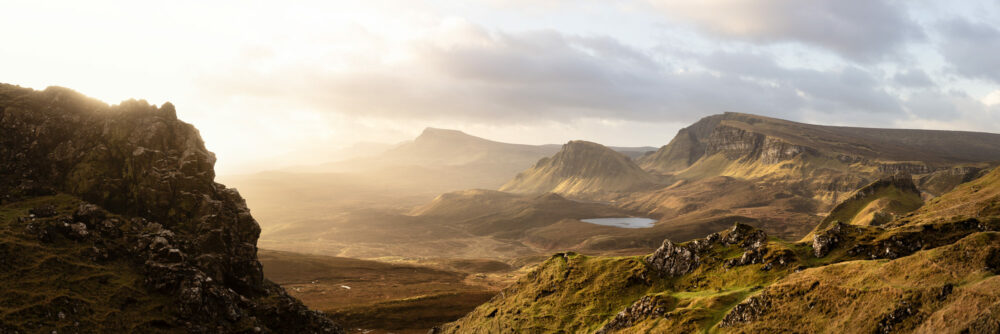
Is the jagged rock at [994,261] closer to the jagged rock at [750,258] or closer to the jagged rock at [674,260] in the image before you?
the jagged rock at [750,258]

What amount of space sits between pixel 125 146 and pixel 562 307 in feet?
197

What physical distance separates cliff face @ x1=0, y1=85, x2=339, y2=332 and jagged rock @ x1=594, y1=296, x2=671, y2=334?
1527 inches

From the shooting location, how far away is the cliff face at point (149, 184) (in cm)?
5275

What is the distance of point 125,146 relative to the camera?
2341 inches

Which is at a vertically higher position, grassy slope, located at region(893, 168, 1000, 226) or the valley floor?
grassy slope, located at region(893, 168, 1000, 226)

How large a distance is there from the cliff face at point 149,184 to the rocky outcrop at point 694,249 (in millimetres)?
47849

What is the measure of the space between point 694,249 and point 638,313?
15.0 metres

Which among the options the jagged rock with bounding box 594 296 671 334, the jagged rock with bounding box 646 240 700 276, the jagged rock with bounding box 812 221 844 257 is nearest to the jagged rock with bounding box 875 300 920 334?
the jagged rock with bounding box 812 221 844 257

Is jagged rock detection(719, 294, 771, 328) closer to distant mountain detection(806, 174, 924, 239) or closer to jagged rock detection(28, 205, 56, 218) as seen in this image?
jagged rock detection(28, 205, 56, 218)

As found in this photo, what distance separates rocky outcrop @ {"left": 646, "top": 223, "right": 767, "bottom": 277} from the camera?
200 feet

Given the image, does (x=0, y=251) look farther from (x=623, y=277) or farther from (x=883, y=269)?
(x=883, y=269)

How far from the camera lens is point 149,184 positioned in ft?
190

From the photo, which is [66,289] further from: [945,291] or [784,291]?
[945,291]

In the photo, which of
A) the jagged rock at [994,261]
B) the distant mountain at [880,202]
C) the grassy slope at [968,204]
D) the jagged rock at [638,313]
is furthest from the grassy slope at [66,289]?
the distant mountain at [880,202]
